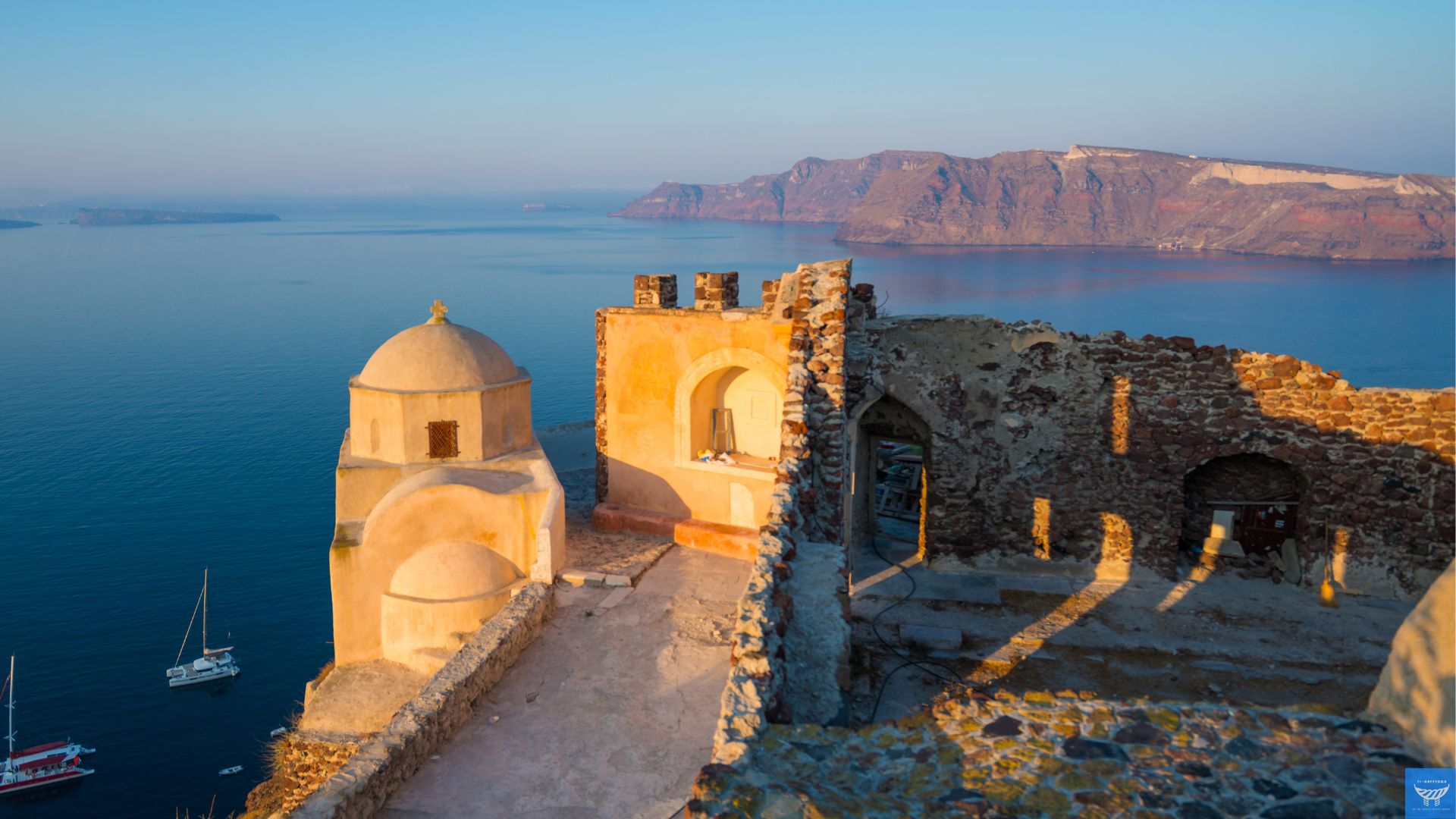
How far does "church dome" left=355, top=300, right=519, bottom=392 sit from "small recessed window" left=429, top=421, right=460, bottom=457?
548 millimetres

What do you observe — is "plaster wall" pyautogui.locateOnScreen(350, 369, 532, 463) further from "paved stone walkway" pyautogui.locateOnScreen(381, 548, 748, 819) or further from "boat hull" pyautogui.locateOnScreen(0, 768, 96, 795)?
"boat hull" pyautogui.locateOnScreen(0, 768, 96, 795)

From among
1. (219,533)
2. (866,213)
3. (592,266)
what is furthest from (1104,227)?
(219,533)

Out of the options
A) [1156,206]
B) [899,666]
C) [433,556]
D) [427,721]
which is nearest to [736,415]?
[433,556]

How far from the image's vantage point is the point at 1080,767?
3.85 meters

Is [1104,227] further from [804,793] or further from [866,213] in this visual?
[804,793]

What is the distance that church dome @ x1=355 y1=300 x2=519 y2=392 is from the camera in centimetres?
1390

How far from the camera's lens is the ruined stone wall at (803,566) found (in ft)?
18.1

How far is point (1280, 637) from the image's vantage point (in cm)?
1077

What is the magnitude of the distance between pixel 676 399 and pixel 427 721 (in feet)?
23.0

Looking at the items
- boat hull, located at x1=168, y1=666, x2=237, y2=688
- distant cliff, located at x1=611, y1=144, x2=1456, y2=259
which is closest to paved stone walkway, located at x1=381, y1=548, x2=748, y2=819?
boat hull, located at x1=168, y1=666, x2=237, y2=688

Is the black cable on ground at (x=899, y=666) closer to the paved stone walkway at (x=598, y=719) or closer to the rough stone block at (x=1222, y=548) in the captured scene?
the paved stone walkway at (x=598, y=719)

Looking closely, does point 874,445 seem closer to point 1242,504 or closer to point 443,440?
point 1242,504

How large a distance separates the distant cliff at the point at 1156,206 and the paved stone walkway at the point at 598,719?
137833 mm

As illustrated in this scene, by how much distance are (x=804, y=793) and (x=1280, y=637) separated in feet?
30.8
